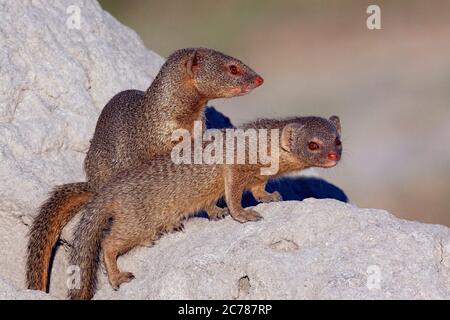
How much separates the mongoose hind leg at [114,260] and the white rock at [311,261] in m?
0.07

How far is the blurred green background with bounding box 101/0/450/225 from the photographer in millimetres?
12711

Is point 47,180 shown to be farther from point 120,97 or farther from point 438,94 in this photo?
point 438,94

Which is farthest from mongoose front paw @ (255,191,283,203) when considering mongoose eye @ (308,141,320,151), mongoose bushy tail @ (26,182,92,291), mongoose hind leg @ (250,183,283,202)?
mongoose bushy tail @ (26,182,92,291)

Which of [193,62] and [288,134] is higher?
[193,62]

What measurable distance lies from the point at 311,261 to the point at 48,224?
1597 mm

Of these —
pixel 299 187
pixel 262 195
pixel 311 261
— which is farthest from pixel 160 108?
pixel 311 261

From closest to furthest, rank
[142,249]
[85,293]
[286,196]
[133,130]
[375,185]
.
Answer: [85,293], [142,249], [133,130], [286,196], [375,185]

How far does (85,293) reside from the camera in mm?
Result: 5504

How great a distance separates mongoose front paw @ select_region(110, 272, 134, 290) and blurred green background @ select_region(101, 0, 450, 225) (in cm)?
600

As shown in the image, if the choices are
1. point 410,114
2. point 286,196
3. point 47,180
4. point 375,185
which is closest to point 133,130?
point 47,180

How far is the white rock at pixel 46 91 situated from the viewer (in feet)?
19.6

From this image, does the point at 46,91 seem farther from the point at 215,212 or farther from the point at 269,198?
the point at 269,198

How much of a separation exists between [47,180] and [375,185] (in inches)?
277

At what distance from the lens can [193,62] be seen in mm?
6828
